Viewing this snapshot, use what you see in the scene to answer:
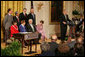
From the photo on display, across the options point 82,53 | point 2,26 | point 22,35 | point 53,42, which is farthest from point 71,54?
point 2,26

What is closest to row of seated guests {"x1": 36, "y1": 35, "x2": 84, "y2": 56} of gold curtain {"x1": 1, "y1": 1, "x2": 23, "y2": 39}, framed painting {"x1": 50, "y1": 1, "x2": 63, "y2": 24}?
gold curtain {"x1": 1, "y1": 1, "x2": 23, "y2": 39}

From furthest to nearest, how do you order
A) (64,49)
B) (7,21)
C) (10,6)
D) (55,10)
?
(55,10)
(10,6)
(7,21)
(64,49)

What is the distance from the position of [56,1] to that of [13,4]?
3162mm

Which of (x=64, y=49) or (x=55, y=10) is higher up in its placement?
(x=55, y=10)

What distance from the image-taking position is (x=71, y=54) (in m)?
4.88

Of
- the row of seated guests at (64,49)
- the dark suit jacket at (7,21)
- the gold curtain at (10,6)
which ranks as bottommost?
the row of seated guests at (64,49)

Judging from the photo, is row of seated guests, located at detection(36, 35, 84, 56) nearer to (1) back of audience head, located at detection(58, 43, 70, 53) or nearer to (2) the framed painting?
(1) back of audience head, located at detection(58, 43, 70, 53)

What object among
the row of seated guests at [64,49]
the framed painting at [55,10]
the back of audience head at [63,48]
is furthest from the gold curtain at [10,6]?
the back of audience head at [63,48]

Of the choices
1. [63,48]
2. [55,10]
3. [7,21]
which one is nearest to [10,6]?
[7,21]

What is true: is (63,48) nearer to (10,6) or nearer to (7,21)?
(7,21)

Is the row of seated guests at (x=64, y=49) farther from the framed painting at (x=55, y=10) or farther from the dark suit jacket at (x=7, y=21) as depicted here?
the framed painting at (x=55, y=10)

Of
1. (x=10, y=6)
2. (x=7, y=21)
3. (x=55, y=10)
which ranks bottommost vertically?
(x=7, y=21)

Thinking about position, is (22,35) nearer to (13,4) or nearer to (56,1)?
(13,4)

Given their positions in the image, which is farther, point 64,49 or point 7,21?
point 7,21
